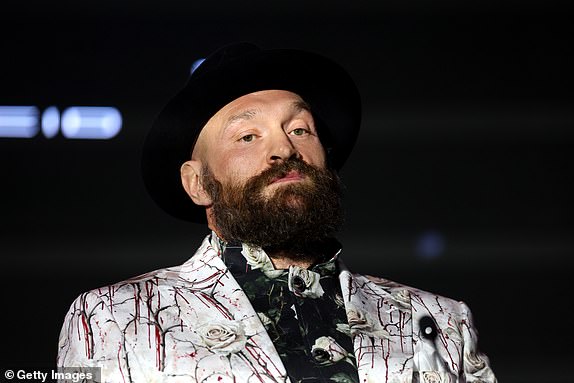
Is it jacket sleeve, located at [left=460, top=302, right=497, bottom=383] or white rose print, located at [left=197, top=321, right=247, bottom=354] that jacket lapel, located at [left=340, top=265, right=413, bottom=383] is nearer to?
jacket sleeve, located at [left=460, top=302, right=497, bottom=383]

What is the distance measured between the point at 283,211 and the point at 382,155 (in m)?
0.95

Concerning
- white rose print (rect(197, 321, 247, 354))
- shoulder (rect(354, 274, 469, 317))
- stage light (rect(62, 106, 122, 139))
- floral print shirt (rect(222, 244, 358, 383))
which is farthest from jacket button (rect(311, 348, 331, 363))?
stage light (rect(62, 106, 122, 139))

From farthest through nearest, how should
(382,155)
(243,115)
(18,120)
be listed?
(382,155) → (18,120) → (243,115)

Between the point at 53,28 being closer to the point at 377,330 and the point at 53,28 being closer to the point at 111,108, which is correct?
the point at 111,108

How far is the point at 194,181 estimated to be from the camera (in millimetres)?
3197

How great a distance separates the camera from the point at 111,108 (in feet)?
11.9

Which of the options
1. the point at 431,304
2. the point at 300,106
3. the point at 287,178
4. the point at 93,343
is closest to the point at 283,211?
the point at 287,178

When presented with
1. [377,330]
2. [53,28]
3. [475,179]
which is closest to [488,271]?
Result: [475,179]

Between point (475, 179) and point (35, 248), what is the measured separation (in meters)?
1.37

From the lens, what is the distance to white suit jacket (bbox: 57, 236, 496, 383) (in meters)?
2.69

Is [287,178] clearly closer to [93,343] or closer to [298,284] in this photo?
[298,284]

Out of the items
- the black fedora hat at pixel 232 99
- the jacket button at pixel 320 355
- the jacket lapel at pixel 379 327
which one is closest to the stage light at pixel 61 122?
the black fedora hat at pixel 232 99

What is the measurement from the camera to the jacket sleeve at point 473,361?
9.43ft

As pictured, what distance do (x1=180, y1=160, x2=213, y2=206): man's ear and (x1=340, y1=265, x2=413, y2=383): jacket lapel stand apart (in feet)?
1.41
